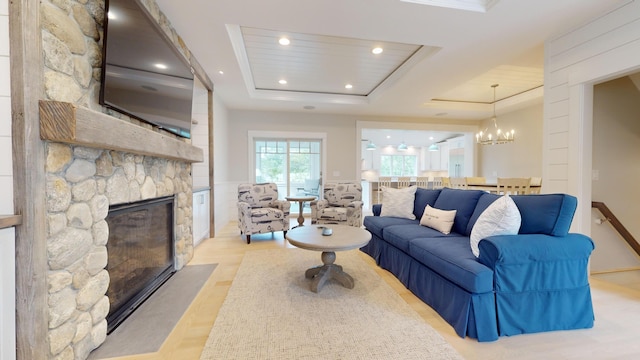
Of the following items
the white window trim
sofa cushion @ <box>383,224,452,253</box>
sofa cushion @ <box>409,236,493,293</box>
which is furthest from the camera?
the white window trim

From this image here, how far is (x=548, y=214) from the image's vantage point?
6.15ft

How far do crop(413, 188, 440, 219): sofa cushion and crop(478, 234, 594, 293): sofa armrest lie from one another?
141 cm

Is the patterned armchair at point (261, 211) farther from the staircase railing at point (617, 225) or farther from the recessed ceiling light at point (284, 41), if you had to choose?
the staircase railing at point (617, 225)

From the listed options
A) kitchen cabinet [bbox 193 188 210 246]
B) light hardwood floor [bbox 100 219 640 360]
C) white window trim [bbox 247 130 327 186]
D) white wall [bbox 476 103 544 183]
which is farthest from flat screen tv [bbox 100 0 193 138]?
white wall [bbox 476 103 544 183]

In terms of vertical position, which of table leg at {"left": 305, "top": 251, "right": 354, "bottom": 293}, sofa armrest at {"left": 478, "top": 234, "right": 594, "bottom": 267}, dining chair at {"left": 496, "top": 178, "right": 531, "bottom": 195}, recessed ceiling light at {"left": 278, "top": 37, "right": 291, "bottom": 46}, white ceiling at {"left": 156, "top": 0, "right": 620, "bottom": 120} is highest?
recessed ceiling light at {"left": 278, "top": 37, "right": 291, "bottom": 46}

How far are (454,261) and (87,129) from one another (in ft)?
7.82

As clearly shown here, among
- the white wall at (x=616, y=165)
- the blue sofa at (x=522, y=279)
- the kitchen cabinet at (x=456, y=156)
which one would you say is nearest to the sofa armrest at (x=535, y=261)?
the blue sofa at (x=522, y=279)

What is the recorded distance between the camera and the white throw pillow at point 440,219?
2590mm

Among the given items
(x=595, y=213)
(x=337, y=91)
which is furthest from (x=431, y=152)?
(x=595, y=213)

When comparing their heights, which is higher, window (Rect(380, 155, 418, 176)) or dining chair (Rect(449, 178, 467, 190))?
window (Rect(380, 155, 418, 176))

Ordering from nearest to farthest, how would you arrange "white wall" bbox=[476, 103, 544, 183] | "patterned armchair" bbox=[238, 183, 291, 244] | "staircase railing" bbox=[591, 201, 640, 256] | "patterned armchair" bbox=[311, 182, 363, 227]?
"staircase railing" bbox=[591, 201, 640, 256], "patterned armchair" bbox=[238, 183, 291, 244], "patterned armchair" bbox=[311, 182, 363, 227], "white wall" bbox=[476, 103, 544, 183]

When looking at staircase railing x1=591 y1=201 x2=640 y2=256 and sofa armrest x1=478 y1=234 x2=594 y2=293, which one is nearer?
sofa armrest x1=478 y1=234 x2=594 y2=293

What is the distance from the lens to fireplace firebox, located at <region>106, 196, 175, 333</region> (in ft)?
6.00

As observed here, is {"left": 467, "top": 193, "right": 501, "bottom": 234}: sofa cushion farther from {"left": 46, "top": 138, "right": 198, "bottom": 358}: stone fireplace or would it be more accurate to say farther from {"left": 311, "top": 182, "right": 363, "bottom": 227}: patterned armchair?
{"left": 46, "top": 138, "right": 198, "bottom": 358}: stone fireplace
